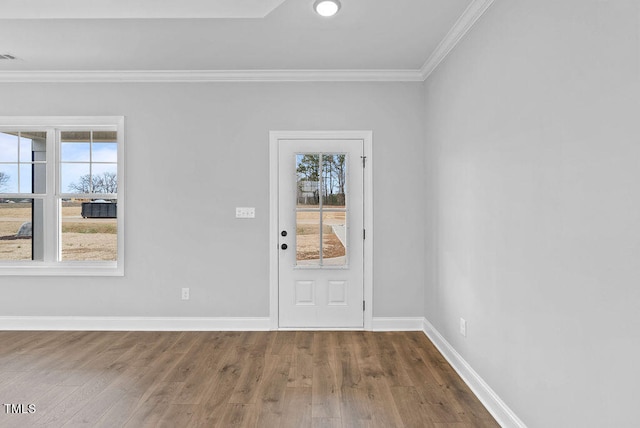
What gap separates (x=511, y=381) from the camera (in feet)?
6.99

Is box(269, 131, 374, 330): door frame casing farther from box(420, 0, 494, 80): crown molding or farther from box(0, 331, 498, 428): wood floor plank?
box(420, 0, 494, 80): crown molding

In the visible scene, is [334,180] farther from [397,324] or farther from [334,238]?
[397,324]

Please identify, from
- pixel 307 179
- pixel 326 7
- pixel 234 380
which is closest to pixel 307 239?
pixel 307 179

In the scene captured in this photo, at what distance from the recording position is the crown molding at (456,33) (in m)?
2.49

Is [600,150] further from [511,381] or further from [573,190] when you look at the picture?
[511,381]

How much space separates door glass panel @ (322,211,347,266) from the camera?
384cm

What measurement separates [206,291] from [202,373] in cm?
110

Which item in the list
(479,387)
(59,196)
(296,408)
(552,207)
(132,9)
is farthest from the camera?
(59,196)

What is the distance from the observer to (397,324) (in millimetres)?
3842

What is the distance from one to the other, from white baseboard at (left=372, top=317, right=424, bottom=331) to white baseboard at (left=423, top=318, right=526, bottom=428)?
1.12 ft

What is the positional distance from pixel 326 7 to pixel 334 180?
5.47 feet

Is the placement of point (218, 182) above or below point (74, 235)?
above

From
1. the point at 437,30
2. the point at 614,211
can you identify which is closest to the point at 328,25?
the point at 437,30

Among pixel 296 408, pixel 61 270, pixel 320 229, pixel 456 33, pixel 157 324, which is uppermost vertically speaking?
pixel 456 33
